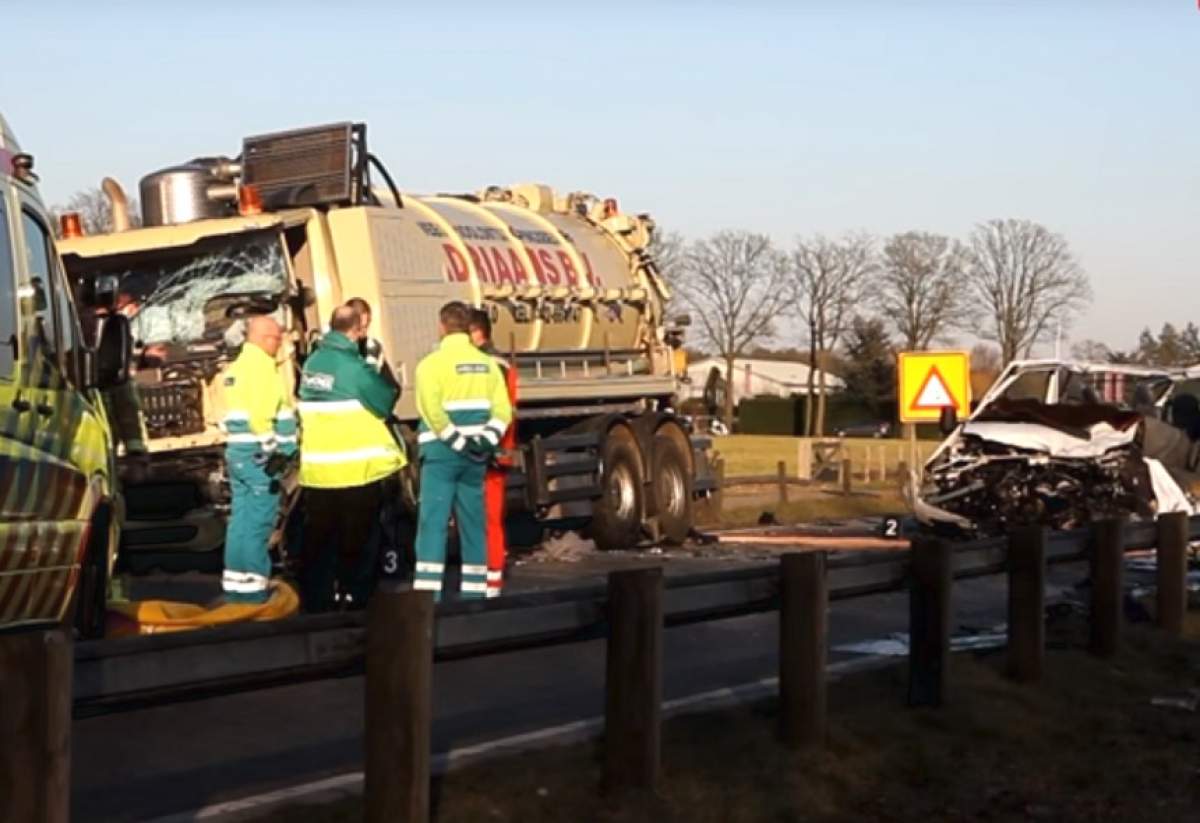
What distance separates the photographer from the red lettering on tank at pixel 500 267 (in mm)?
18609

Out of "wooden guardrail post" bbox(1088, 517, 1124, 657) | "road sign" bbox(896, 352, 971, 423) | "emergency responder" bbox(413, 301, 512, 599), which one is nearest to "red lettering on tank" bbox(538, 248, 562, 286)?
"emergency responder" bbox(413, 301, 512, 599)

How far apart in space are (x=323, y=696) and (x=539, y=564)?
8.09 m

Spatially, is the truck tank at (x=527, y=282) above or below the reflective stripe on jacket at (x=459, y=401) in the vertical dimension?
above

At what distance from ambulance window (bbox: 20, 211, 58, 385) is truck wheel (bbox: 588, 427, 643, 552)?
11117mm

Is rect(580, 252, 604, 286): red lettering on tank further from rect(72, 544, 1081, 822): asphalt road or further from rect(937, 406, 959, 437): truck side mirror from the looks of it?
rect(72, 544, 1081, 822): asphalt road

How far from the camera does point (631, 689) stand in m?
7.32

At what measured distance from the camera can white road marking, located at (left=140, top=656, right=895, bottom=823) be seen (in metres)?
6.91

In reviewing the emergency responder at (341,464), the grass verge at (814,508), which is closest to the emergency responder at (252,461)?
the emergency responder at (341,464)

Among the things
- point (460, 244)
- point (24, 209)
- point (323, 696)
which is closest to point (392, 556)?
point (460, 244)

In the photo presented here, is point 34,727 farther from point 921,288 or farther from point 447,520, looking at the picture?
point 921,288

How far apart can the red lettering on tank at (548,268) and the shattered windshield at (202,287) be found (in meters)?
4.16

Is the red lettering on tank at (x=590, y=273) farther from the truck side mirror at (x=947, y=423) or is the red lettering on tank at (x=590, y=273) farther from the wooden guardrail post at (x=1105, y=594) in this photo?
the wooden guardrail post at (x=1105, y=594)

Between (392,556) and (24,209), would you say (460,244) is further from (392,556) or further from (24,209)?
(24,209)

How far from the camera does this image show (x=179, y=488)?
1506 cm
